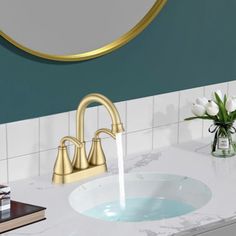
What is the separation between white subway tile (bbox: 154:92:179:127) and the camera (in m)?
3.30

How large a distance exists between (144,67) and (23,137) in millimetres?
639

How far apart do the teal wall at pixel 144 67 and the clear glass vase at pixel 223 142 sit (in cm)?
29

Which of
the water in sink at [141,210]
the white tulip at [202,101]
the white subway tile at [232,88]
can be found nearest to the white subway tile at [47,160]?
the water in sink at [141,210]

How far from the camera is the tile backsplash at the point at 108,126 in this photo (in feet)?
9.34

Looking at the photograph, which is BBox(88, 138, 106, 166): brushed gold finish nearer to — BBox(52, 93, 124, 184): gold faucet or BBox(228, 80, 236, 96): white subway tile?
BBox(52, 93, 124, 184): gold faucet

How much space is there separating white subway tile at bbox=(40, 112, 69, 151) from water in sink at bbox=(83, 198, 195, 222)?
11.4 inches

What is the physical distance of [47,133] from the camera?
2.93 m

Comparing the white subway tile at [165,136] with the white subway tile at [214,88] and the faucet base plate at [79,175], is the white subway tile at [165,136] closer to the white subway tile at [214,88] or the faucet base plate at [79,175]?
the white subway tile at [214,88]

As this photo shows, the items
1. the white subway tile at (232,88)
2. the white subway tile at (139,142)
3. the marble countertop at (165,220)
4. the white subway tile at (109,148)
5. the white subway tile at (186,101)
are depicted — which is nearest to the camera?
the marble countertop at (165,220)

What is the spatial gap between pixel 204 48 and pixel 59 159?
36.2 inches

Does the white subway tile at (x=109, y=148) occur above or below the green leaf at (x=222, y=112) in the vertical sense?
below

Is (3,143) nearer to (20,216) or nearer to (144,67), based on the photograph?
(20,216)

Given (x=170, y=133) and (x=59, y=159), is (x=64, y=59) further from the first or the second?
(x=170, y=133)

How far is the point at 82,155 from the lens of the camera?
292 centimetres
